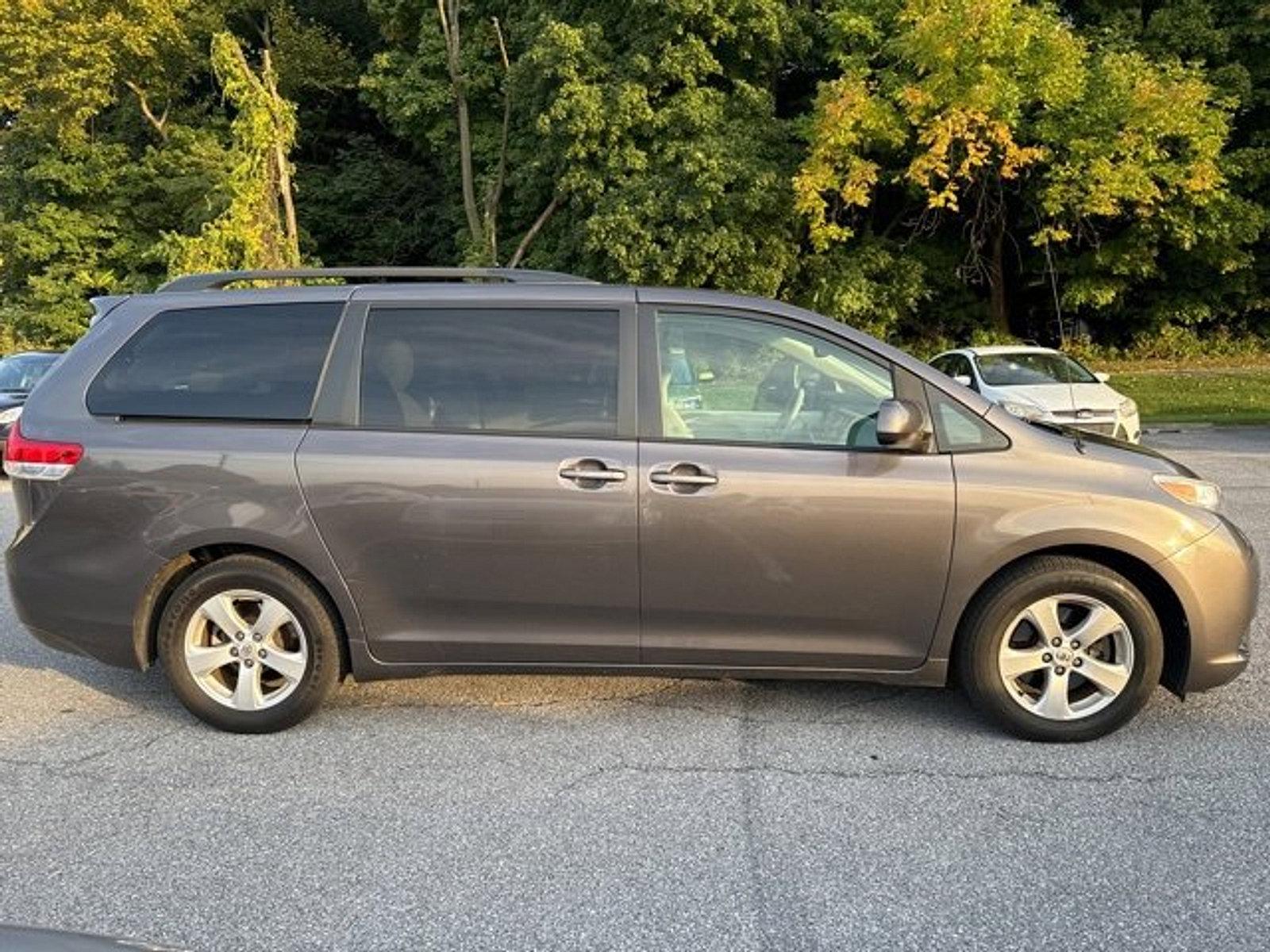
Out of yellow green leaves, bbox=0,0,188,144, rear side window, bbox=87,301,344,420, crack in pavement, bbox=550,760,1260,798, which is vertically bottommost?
crack in pavement, bbox=550,760,1260,798

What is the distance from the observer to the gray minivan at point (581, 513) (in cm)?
386

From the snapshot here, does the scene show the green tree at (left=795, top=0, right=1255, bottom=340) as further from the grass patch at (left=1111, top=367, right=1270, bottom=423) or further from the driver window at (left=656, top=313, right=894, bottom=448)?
the driver window at (left=656, top=313, right=894, bottom=448)

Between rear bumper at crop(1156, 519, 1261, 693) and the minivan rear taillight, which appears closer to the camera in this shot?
rear bumper at crop(1156, 519, 1261, 693)

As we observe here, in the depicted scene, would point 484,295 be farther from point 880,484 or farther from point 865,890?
point 865,890

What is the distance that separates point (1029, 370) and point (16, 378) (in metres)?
13.3

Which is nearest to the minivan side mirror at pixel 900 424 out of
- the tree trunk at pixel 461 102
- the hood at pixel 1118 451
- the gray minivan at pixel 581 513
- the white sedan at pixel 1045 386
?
the gray minivan at pixel 581 513

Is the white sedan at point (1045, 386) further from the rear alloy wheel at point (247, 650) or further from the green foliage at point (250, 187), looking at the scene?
the green foliage at point (250, 187)

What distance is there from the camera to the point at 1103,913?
2.81 m

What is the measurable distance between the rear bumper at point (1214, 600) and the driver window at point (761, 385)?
4.22ft

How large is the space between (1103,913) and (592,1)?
25.9 metres

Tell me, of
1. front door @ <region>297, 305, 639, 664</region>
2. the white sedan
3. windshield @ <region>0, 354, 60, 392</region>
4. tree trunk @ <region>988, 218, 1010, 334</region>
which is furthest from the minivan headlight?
tree trunk @ <region>988, 218, 1010, 334</region>

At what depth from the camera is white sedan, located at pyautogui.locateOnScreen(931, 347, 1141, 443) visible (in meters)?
11.5

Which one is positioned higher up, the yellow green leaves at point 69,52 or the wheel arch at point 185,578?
the yellow green leaves at point 69,52

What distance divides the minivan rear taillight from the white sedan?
29.8 feet
